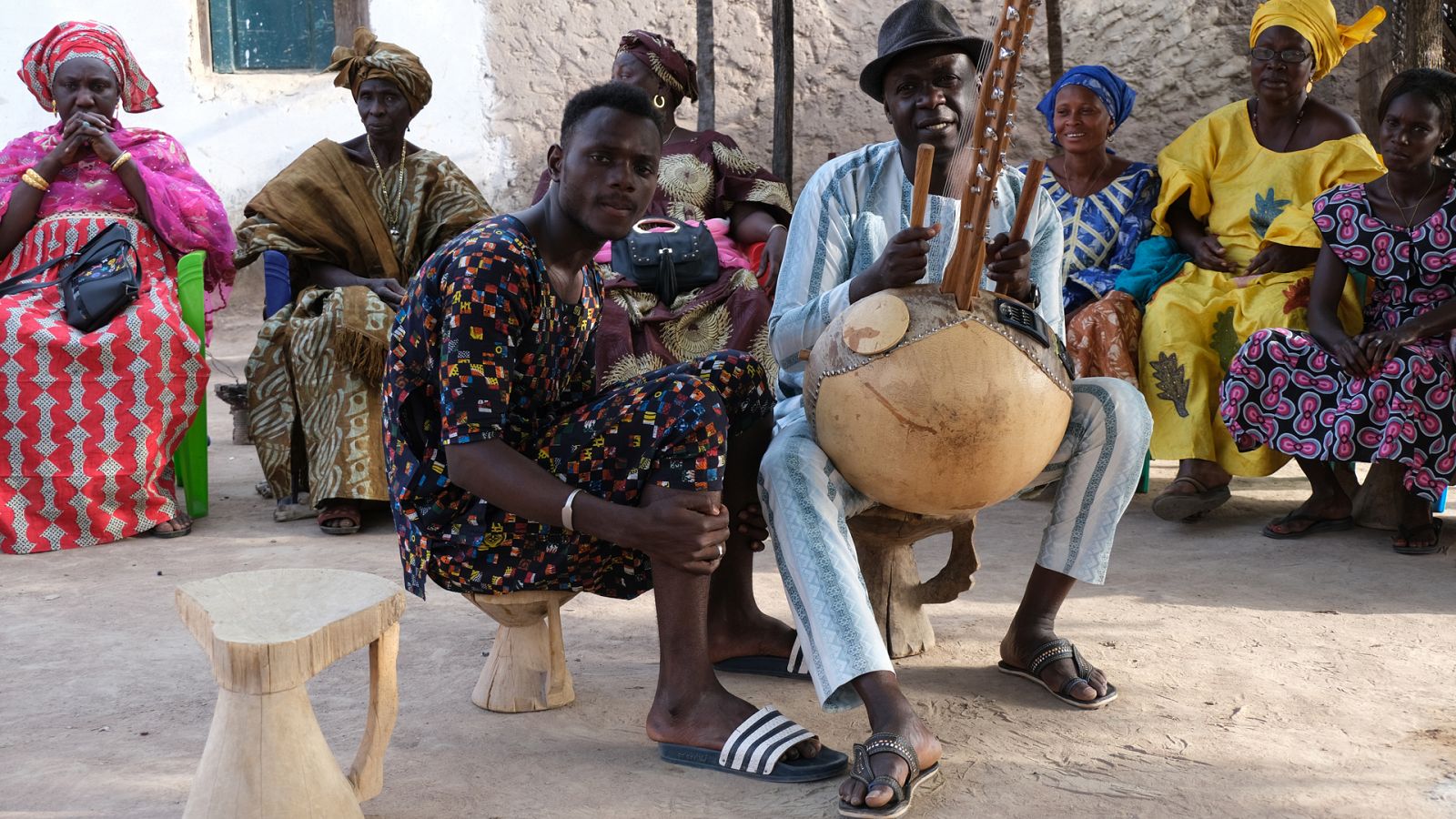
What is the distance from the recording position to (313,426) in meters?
4.98

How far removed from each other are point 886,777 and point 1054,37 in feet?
18.8

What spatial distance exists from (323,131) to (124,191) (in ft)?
11.6

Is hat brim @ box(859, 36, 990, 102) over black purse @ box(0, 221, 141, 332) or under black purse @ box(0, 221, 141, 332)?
over

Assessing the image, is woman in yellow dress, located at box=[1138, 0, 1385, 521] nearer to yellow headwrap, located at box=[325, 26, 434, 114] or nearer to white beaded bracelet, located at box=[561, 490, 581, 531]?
white beaded bracelet, located at box=[561, 490, 581, 531]

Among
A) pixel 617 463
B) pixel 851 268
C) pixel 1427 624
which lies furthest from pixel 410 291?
pixel 1427 624

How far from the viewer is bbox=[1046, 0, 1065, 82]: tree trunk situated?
7.01 metres

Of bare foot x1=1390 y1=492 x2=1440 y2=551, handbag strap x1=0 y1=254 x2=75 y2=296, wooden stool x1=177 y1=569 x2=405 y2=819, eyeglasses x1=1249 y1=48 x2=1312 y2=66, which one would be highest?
eyeglasses x1=1249 y1=48 x2=1312 y2=66

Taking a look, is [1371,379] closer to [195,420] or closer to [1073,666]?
[1073,666]

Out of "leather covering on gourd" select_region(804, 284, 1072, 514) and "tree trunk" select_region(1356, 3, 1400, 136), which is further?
"tree trunk" select_region(1356, 3, 1400, 136)

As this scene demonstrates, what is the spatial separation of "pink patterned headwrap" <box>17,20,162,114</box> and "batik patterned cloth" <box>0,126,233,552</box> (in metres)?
0.17

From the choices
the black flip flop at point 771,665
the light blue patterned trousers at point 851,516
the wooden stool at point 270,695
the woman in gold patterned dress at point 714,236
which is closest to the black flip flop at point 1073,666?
the light blue patterned trousers at point 851,516

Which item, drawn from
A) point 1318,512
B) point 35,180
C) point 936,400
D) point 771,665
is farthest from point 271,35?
point 936,400

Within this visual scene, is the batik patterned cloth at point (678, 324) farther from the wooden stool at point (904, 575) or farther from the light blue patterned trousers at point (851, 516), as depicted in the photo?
the light blue patterned trousers at point (851, 516)

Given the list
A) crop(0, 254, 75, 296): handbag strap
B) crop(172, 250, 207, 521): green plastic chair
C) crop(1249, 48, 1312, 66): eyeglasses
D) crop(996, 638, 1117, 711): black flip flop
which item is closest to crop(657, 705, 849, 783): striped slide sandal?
crop(996, 638, 1117, 711): black flip flop
